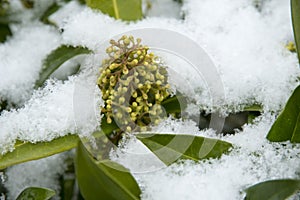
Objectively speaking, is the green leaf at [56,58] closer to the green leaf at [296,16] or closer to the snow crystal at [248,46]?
the snow crystal at [248,46]

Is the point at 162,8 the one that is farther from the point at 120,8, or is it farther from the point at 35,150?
the point at 35,150

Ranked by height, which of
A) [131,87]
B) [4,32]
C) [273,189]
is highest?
[4,32]

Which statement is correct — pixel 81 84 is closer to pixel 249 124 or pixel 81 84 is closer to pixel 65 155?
pixel 65 155

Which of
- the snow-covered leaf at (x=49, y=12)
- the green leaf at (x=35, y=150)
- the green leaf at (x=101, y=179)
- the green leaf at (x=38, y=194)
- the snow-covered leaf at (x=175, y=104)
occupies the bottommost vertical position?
the green leaf at (x=38, y=194)

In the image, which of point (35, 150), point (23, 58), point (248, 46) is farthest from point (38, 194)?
point (248, 46)

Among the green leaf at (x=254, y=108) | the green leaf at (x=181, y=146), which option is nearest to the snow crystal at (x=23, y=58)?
the green leaf at (x=181, y=146)

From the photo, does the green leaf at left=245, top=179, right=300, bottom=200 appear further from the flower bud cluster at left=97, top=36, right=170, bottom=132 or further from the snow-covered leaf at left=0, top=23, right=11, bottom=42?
Answer: the snow-covered leaf at left=0, top=23, right=11, bottom=42
